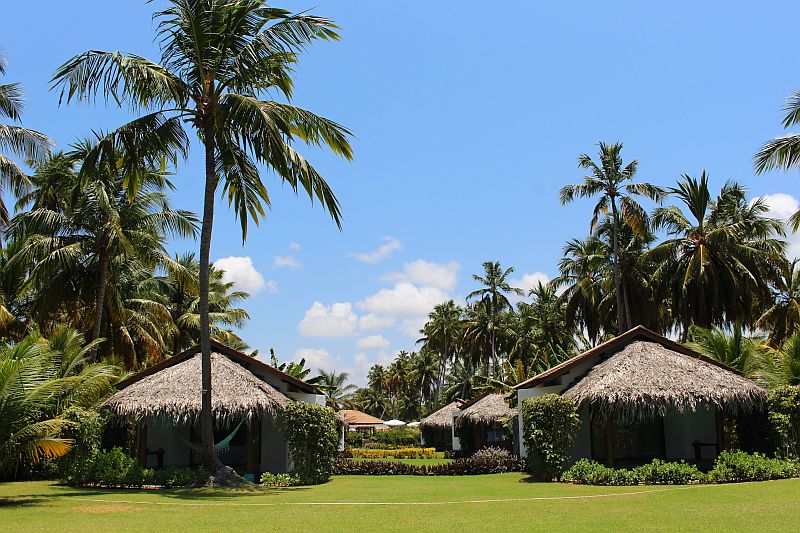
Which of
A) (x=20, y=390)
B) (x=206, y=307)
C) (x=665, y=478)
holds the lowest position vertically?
(x=665, y=478)

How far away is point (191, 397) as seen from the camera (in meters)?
20.1

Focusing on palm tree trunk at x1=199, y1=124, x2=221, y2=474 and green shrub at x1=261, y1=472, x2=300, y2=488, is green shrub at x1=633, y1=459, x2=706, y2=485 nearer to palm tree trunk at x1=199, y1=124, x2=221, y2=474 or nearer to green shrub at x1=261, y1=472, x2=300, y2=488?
green shrub at x1=261, y1=472, x2=300, y2=488

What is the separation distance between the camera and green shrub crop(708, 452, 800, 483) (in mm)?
18078

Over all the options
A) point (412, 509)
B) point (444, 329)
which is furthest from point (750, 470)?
point (444, 329)

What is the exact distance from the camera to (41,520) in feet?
37.7

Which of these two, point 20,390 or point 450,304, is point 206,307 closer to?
point 20,390

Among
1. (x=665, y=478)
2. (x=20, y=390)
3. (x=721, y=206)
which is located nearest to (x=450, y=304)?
(x=721, y=206)

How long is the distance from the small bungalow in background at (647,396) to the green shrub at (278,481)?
8162 mm

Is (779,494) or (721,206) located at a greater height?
(721,206)

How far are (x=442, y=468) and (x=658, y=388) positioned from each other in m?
8.80

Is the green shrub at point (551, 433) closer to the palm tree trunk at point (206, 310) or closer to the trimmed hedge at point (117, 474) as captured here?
the palm tree trunk at point (206, 310)

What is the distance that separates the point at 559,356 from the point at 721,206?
430 inches

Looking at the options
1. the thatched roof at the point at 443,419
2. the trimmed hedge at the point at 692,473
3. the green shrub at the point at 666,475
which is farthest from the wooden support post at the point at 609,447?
the thatched roof at the point at 443,419

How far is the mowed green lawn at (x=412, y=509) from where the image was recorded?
427 inches
